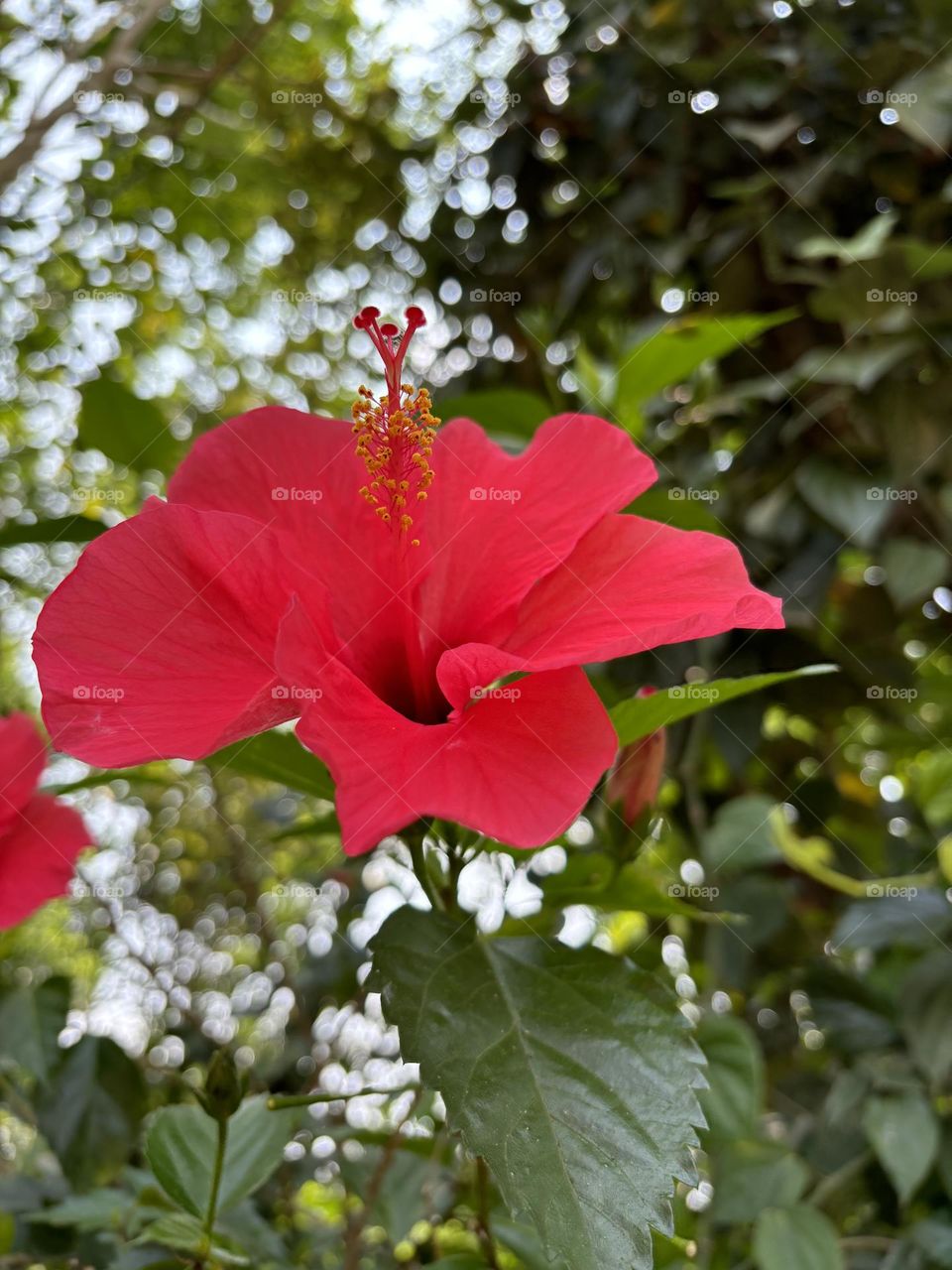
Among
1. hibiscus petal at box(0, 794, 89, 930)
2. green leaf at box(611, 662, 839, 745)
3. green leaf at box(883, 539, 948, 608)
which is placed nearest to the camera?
green leaf at box(611, 662, 839, 745)

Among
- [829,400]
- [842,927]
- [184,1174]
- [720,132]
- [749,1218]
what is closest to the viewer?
[184,1174]

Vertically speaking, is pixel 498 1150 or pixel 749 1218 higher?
pixel 498 1150

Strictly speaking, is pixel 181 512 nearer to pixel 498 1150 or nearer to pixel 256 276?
pixel 498 1150

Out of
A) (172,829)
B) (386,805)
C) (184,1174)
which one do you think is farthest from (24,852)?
(172,829)

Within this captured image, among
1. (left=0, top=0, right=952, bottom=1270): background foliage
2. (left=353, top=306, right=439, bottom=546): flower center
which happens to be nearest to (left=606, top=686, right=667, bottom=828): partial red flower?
(left=0, top=0, right=952, bottom=1270): background foliage

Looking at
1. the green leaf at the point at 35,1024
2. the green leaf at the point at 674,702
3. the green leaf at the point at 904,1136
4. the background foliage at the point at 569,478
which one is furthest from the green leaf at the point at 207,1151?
the green leaf at the point at 904,1136

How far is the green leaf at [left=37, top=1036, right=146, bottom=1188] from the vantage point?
78 cm

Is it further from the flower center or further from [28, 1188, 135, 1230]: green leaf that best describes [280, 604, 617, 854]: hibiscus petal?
[28, 1188, 135, 1230]: green leaf

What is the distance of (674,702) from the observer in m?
0.56

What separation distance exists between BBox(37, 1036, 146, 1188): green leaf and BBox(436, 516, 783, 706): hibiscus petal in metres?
0.50

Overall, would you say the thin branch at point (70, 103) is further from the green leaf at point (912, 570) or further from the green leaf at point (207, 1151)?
the green leaf at point (912, 570)

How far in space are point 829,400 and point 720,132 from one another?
488 mm

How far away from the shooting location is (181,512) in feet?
1.66

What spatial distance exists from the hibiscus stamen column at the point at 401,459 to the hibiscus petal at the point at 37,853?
275 mm
